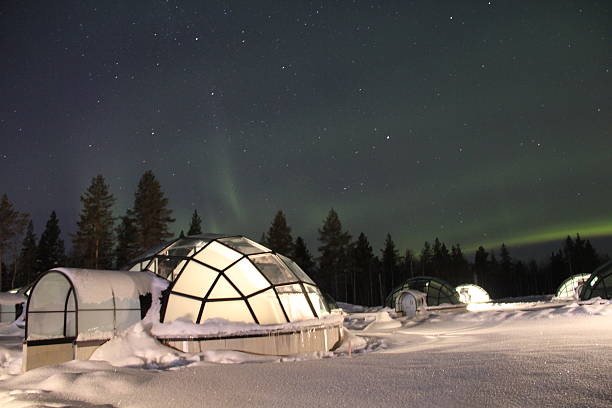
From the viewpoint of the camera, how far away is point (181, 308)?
11992mm

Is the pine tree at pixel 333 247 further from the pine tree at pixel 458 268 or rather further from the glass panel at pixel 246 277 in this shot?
the glass panel at pixel 246 277

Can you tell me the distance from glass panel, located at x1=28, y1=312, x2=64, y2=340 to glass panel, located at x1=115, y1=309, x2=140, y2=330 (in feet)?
5.55

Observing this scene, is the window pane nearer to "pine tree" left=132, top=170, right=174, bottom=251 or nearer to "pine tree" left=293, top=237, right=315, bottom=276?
"pine tree" left=132, top=170, right=174, bottom=251

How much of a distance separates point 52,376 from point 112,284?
490cm

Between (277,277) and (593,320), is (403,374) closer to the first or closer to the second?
(277,277)

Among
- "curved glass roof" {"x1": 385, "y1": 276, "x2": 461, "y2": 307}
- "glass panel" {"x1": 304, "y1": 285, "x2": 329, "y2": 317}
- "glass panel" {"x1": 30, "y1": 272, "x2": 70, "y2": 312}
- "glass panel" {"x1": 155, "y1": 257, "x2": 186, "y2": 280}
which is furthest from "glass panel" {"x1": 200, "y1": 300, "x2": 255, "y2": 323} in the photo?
"curved glass roof" {"x1": 385, "y1": 276, "x2": 461, "y2": 307}

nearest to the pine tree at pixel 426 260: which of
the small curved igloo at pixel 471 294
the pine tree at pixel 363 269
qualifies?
the pine tree at pixel 363 269

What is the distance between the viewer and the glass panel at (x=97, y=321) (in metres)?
10.8

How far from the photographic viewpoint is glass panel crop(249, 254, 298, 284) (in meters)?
13.2

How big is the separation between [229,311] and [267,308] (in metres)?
1.03

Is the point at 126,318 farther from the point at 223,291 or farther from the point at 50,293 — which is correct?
the point at 223,291

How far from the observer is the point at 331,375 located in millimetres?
7035

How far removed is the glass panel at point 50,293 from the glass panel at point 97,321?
4.90 feet

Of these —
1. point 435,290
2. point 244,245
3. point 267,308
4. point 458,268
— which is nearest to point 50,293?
point 244,245
